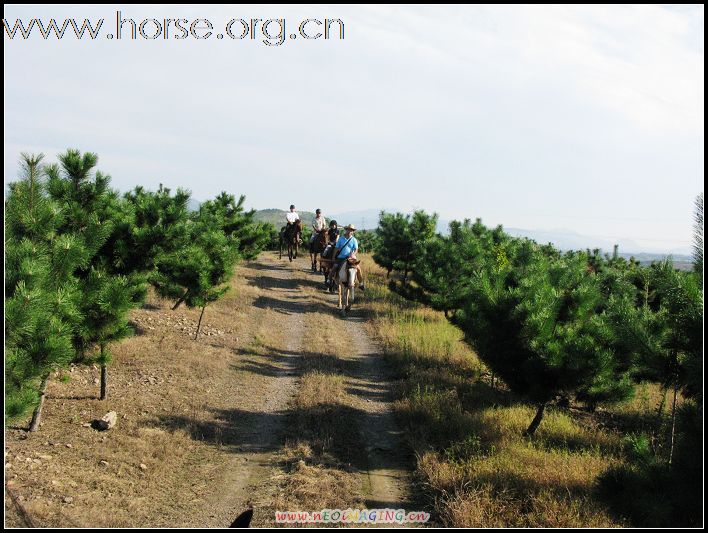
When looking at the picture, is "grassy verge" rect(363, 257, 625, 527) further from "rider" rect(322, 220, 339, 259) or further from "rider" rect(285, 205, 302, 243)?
"rider" rect(285, 205, 302, 243)

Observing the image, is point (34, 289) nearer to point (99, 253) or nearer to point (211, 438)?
point (211, 438)

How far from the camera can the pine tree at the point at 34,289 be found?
5102 millimetres

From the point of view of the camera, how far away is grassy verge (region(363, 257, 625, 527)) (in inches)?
231

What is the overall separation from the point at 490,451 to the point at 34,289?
656 cm

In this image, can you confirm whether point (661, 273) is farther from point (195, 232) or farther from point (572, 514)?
point (195, 232)

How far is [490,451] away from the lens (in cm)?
766

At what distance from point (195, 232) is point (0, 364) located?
28.0 feet

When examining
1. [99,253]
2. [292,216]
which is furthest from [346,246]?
[292,216]

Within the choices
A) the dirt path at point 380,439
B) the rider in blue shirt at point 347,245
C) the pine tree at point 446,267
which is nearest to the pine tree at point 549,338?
the dirt path at point 380,439

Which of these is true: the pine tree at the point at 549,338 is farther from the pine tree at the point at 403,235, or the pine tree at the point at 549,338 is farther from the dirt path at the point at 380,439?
the pine tree at the point at 403,235

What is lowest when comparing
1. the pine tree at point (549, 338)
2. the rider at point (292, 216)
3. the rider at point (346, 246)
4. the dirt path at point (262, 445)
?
the dirt path at point (262, 445)

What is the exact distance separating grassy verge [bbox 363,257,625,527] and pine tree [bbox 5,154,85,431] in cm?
501

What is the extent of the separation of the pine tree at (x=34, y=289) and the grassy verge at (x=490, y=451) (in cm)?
501

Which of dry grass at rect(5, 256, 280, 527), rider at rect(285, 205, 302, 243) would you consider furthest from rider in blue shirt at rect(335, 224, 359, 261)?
rider at rect(285, 205, 302, 243)
